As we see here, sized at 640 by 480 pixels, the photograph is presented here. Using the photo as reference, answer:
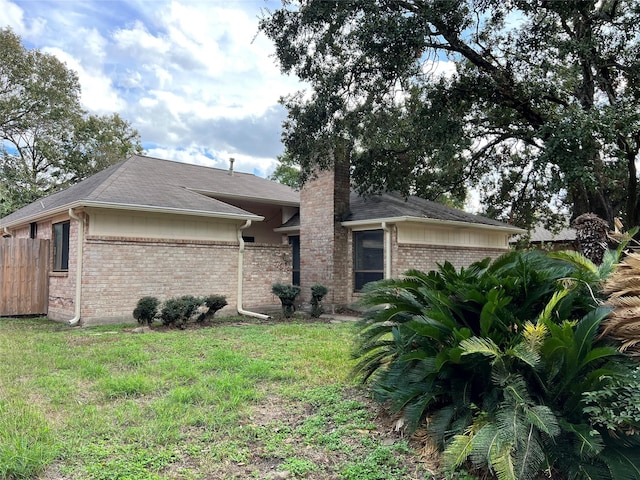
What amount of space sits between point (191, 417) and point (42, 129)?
93.4 feet

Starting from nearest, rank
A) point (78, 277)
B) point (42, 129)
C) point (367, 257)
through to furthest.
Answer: point (78, 277)
point (367, 257)
point (42, 129)

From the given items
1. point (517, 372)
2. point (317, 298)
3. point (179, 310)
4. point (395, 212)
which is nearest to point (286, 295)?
point (317, 298)

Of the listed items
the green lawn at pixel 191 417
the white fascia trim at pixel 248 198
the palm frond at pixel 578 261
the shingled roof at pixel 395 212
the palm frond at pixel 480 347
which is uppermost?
the white fascia trim at pixel 248 198

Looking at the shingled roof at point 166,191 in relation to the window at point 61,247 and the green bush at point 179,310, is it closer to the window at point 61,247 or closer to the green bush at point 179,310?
the window at point 61,247

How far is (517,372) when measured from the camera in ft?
9.89

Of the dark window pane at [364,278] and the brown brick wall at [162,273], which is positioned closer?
the brown brick wall at [162,273]

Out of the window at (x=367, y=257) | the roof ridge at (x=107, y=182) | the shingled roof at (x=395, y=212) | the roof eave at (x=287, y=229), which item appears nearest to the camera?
the roof ridge at (x=107, y=182)

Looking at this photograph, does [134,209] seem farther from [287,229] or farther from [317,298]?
[287,229]

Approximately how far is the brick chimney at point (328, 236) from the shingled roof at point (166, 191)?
2.10 metres

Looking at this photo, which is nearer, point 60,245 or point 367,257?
point 60,245

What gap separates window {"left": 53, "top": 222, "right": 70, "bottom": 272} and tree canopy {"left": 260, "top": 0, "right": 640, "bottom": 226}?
6146mm

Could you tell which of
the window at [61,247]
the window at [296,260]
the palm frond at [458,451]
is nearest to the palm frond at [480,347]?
the palm frond at [458,451]

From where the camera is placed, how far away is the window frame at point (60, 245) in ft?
35.1

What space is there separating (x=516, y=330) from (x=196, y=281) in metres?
9.25
